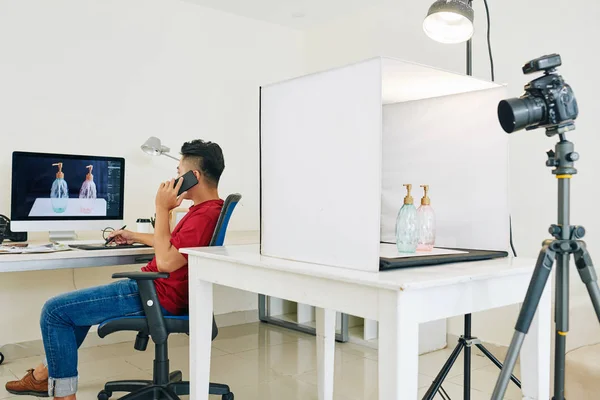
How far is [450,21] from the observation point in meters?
2.29

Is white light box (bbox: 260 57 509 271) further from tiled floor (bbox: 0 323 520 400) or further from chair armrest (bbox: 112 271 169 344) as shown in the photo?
tiled floor (bbox: 0 323 520 400)

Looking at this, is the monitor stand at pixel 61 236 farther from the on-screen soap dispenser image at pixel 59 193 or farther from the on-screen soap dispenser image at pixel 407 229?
the on-screen soap dispenser image at pixel 407 229

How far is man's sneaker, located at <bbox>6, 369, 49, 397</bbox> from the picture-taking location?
2.51 m

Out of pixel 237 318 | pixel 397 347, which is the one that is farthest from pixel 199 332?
pixel 237 318

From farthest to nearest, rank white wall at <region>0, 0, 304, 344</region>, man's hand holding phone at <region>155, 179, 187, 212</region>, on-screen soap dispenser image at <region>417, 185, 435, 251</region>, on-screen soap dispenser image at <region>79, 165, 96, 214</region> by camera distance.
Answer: white wall at <region>0, 0, 304, 344</region> < on-screen soap dispenser image at <region>79, 165, 96, 214</region> < man's hand holding phone at <region>155, 179, 187, 212</region> < on-screen soap dispenser image at <region>417, 185, 435, 251</region>

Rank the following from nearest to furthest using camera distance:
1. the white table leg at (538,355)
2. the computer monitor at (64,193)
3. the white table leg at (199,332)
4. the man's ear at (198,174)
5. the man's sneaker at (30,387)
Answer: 1. the white table leg at (538,355)
2. the white table leg at (199,332)
3. the man's ear at (198,174)
4. the man's sneaker at (30,387)
5. the computer monitor at (64,193)

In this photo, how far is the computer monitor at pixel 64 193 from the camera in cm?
290

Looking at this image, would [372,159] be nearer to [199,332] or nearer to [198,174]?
[199,332]

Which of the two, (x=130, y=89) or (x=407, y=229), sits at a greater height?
(x=130, y=89)

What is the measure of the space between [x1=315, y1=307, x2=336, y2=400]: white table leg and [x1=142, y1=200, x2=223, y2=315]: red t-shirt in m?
0.54

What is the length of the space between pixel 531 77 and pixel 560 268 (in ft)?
6.88

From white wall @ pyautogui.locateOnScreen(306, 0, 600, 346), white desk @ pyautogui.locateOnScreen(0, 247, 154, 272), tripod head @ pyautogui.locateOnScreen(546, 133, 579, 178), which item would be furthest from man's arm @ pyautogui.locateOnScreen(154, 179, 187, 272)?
white wall @ pyautogui.locateOnScreen(306, 0, 600, 346)

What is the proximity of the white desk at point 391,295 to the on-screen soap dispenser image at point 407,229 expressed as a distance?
0.17 m

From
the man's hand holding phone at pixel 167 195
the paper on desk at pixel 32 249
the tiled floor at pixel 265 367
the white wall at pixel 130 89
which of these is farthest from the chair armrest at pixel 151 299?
the white wall at pixel 130 89
